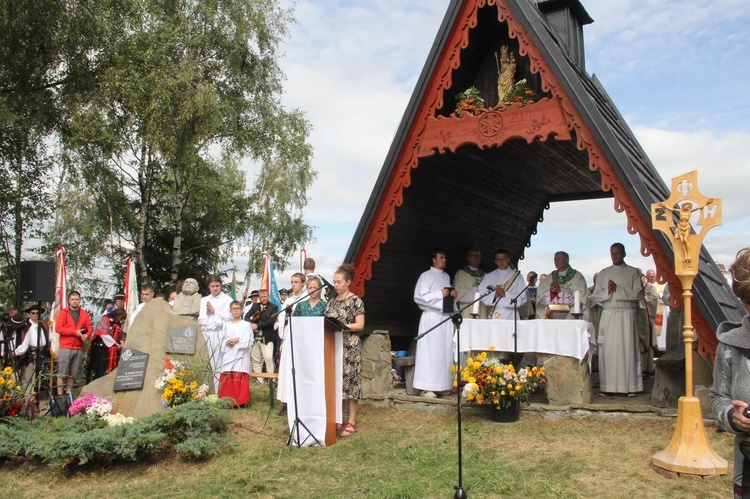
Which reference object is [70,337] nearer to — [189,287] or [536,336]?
[189,287]

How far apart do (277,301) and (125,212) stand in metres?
9.18

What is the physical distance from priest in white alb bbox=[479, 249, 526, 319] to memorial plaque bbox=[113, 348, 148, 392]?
4652 mm

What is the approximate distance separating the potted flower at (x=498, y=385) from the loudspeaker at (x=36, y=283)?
214 inches

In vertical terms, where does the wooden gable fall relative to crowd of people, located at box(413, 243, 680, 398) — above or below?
above

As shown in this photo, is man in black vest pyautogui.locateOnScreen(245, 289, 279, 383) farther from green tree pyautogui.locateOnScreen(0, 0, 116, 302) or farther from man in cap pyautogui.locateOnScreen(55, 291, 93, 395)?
green tree pyautogui.locateOnScreen(0, 0, 116, 302)

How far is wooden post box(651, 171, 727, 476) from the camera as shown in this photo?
17.5 ft

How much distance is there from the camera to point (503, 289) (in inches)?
336

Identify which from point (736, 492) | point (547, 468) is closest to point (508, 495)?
point (547, 468)

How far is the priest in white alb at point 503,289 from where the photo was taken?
866 cm

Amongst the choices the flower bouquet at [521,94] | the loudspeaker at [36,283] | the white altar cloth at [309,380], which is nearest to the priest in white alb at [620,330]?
the flower bouquet at [521,94]

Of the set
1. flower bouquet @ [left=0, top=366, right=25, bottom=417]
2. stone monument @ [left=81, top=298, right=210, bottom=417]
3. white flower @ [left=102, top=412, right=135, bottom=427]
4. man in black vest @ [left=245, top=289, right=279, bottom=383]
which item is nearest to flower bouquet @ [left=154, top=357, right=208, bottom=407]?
stone monument @ [left=81, top=298, right=210, bottom=417]

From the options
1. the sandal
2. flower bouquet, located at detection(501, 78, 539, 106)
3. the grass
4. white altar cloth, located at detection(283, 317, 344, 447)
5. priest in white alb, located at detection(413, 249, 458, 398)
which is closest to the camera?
the grass

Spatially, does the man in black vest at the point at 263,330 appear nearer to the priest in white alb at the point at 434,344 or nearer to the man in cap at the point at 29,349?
the priest in white alb at the point at 434,344

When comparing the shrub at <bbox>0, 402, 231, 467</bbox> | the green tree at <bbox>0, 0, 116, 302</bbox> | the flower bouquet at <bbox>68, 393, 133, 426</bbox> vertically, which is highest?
the green tree at <bbox>0, 0, 116, 302</bbox>
